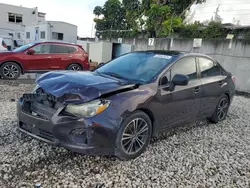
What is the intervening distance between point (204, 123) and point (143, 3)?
12998 mm

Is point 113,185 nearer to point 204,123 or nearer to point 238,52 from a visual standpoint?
point 204,123

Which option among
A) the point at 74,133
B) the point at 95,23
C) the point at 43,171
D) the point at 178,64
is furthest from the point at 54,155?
the point at 95,23

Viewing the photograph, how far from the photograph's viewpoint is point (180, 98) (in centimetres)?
351

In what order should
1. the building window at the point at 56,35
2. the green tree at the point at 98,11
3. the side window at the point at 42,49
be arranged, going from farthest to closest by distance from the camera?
the green tree at the point at 98,11 → the building window at the point at 56,35 → the side window at the point at 42,49

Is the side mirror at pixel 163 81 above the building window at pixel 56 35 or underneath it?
underneath

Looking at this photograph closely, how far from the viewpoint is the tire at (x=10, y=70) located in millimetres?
7809

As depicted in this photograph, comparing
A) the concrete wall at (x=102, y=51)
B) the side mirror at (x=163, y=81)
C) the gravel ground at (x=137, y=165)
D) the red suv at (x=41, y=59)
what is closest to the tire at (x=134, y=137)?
the gravel ground at (x=137, y=165)

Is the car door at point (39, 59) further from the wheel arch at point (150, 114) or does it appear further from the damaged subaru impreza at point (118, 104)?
the wheel arch at point (150, 114)

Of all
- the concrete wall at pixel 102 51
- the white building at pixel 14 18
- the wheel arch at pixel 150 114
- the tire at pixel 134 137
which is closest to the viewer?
the tire at pixel 134 137

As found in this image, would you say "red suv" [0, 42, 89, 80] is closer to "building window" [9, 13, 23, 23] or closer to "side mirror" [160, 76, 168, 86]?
"side mirror" [160, 76, 168, 86]

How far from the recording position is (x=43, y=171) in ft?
8.46

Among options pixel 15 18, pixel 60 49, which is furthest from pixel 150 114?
pixel 15 18

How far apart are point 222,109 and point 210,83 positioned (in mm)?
962

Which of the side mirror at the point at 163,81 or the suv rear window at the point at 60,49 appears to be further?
the suv rear window at the point at 60,49
